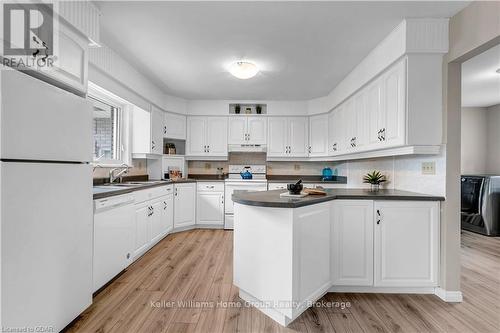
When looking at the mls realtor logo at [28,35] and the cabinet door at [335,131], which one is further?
the cabinet door at [335,131]

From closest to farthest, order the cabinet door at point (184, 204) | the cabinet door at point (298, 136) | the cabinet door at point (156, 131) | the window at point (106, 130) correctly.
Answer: the window at point (106, 130) → the cabinet door at point (156, 131) → the cabinet door at point (184, 204) → the cabinet door at point (298, 136)

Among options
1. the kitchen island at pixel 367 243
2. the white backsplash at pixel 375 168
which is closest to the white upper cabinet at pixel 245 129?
the white backsplash at pixel 375 168

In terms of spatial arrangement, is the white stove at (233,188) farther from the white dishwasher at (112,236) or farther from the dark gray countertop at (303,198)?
the dark gray countertop at (303,198)

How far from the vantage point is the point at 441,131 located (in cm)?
224

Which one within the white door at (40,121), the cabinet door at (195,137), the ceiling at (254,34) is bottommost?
the white door at (40,121)

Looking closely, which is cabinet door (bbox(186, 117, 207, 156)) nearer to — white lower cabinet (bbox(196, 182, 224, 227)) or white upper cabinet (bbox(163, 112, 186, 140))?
white upper cabinet (bbox(163, 112, 186, 140))

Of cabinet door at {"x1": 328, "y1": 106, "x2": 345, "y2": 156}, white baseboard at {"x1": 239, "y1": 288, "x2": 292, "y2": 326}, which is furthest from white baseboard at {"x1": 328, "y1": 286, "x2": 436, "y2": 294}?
cabinet door at {"x1": 328, "y1": 106, "x2": 345, "y2": 156}

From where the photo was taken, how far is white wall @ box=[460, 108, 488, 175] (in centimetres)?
524

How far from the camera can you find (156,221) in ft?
11.8

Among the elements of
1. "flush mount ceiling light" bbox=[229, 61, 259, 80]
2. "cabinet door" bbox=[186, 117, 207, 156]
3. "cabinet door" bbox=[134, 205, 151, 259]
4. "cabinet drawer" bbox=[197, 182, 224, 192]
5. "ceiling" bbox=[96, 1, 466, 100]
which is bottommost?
"cabinet door" bbox=[134, 205, 151, 259]

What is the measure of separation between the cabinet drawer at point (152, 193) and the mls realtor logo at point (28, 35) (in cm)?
172

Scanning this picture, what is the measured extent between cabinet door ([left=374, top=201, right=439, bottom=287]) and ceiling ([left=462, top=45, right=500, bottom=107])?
2140 millimetres

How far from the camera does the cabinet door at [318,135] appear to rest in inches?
183

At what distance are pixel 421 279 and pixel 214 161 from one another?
4.00 metres
